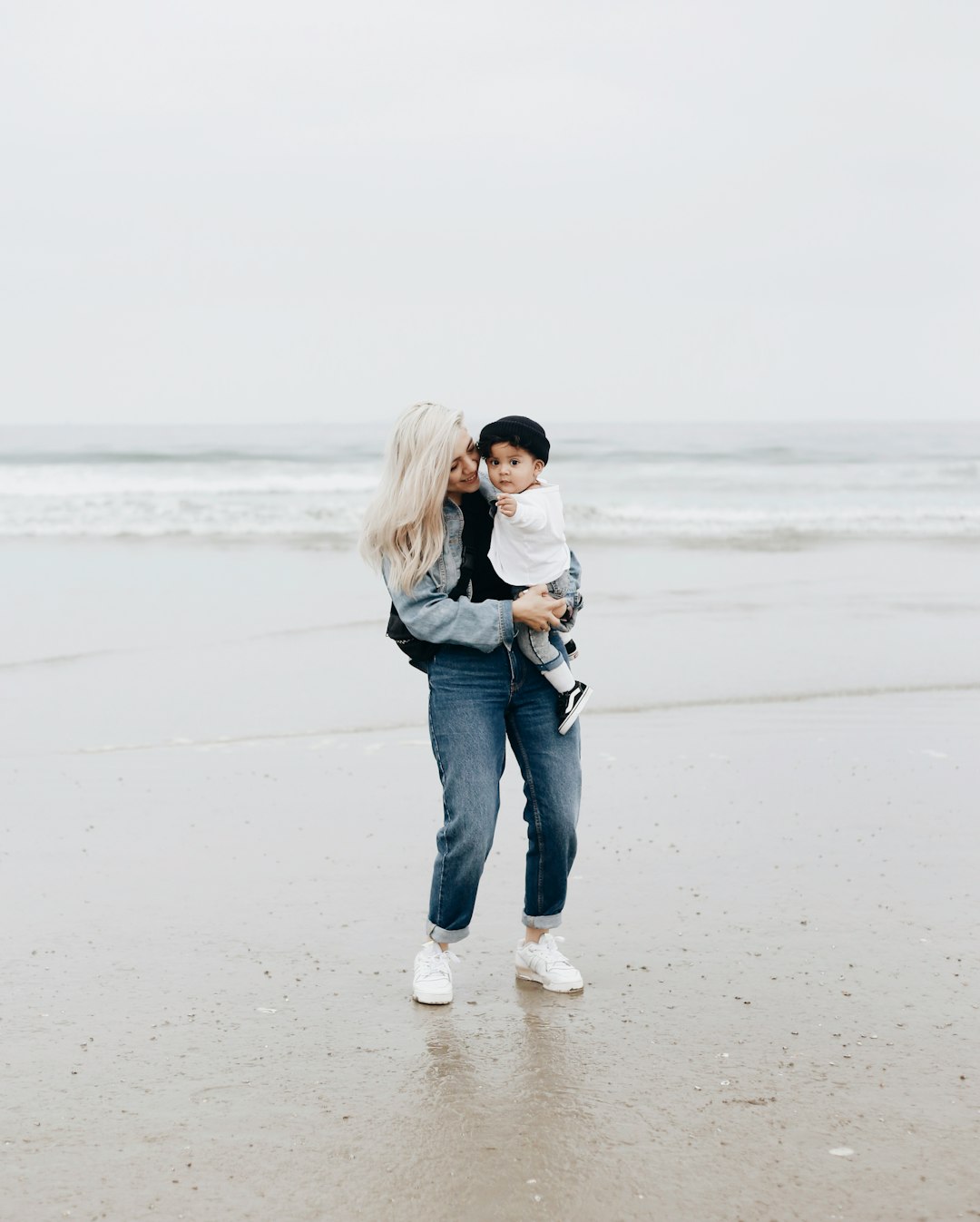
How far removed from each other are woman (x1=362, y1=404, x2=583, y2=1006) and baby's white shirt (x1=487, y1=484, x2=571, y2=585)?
0.25 feet

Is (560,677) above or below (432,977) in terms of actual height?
above

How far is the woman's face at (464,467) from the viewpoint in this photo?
334 centimetres

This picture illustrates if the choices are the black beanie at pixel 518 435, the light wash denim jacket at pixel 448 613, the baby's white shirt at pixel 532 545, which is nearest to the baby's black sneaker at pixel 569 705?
the light wash denim jacket at pixel 448 613

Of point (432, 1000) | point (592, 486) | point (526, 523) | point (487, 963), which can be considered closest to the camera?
point (526, 523)

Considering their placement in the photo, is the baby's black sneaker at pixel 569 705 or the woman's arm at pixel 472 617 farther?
the baby's black sneaker at pixel 569 705

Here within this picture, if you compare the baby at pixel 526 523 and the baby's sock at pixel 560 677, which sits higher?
the baby at pixel 526 523

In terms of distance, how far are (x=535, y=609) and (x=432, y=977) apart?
107 centimetres

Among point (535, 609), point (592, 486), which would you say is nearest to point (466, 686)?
point (535, 609)

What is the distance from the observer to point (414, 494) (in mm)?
3301

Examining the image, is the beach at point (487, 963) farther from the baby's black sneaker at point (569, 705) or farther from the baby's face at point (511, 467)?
the baby's face at point (511, 467)

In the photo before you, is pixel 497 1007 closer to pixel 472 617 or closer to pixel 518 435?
pixel 472 617

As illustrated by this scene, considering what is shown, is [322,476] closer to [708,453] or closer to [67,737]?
[708,453]

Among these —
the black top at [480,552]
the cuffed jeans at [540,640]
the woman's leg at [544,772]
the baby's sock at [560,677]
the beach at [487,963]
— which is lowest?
the beach at [487,963]

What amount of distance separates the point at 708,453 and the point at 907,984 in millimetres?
36855
